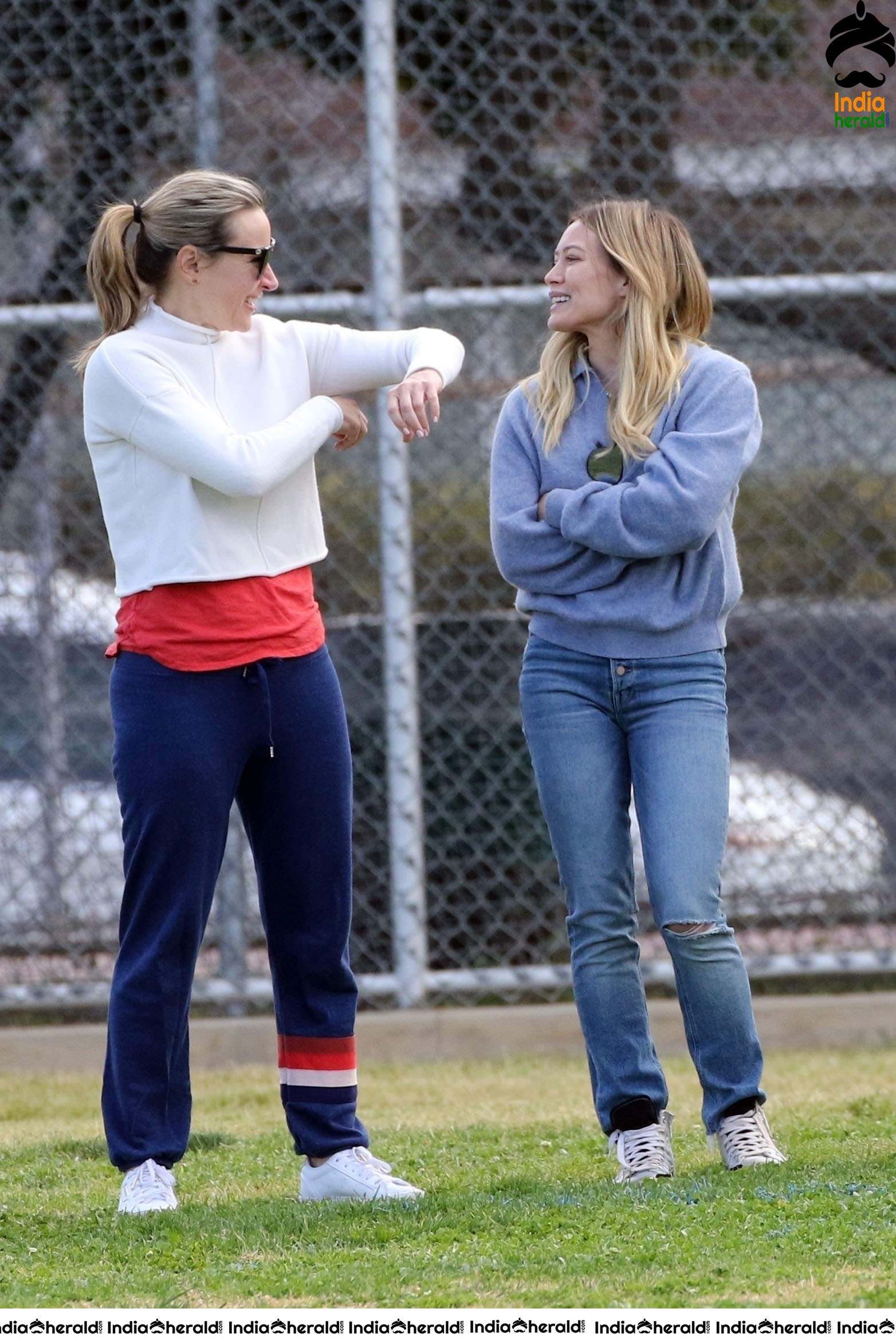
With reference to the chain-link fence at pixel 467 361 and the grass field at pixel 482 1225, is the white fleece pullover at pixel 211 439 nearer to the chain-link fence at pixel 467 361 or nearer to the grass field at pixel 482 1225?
the grass field at pixel 482 1225

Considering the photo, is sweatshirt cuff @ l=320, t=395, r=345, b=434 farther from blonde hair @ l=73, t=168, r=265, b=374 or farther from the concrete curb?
the concrete curb

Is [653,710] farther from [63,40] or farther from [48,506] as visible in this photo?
[63,40]

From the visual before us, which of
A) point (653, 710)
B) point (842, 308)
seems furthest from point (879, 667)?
point (653, 710)

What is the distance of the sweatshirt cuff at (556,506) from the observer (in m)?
3.16

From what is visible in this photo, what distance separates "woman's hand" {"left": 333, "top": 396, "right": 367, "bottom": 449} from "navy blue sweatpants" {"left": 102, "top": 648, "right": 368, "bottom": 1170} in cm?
40

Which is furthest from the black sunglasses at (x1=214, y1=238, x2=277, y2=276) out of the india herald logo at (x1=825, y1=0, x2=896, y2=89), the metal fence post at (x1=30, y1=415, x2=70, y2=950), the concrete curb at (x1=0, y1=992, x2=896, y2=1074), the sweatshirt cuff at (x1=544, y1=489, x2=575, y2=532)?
the india herald logo at (x1=825, y1=0, x2=896, y2=89)

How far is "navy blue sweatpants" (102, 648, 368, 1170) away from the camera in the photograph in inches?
116

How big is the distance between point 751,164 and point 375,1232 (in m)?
3.82

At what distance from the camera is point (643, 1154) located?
3105mm

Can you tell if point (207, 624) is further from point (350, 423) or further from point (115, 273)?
point (115, 273)

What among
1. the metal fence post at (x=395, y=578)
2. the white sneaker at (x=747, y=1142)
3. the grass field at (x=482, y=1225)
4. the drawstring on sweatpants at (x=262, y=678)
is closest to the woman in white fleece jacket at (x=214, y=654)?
the drawstring on sweatpants at (x=262, y=678)
